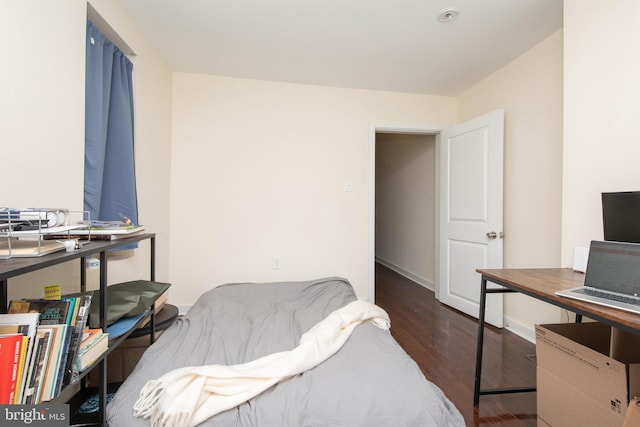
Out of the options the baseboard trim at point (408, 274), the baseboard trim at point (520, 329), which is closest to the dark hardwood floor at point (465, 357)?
the baseboard trim at point (520, 329)

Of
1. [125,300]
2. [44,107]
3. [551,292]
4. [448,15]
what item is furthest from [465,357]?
[44,107]

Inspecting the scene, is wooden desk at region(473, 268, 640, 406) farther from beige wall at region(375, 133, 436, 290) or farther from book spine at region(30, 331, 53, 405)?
beige wall at region(375, 133, 436, 290)

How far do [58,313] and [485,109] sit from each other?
3.43 meters

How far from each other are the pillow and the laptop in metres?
1.80

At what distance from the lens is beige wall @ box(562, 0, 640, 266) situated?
1.33 meters

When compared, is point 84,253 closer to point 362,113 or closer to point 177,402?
point 177,402

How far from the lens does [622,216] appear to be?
1244 mm

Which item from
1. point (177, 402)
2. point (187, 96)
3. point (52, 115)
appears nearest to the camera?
point (177, 402)

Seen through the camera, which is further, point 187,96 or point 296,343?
point 187,96

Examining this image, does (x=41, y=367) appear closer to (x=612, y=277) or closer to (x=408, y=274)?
(x=612, y=277)

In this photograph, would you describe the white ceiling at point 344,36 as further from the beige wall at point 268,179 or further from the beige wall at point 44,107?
the beige wall at point 44,107

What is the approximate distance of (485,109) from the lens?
107 inches

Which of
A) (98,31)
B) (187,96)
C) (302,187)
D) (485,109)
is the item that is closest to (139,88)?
(98,31)

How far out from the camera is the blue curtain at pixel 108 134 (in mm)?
1457
